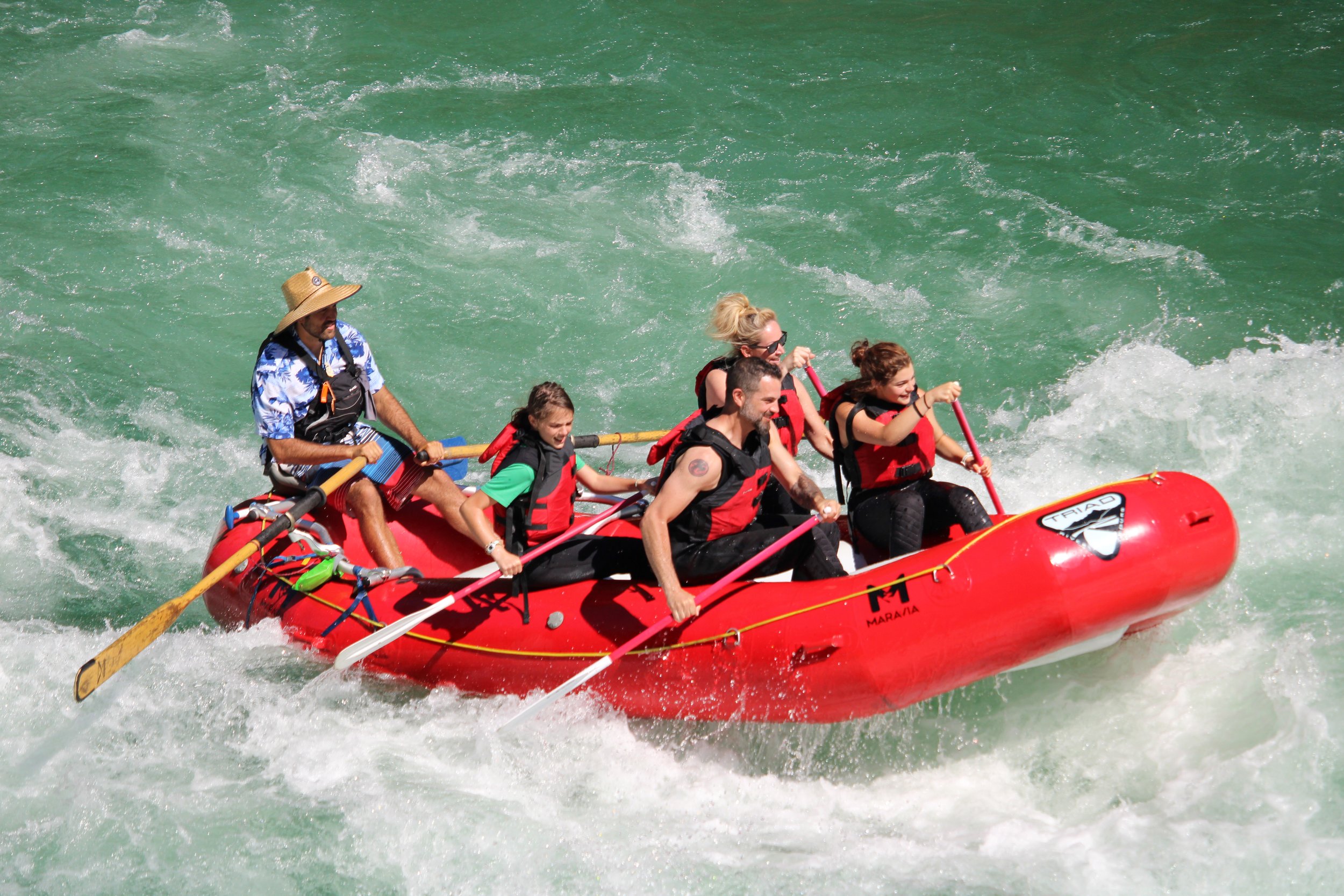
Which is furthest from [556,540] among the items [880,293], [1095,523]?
[880,293]

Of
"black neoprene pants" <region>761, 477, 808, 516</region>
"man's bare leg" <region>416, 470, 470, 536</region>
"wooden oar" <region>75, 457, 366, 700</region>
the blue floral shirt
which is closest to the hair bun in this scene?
"black neoprene pants" <region>761, 477, 808, 516</region>

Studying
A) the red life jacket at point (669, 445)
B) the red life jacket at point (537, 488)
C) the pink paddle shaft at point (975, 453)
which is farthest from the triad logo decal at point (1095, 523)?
the red life jacket at point (537, 488)

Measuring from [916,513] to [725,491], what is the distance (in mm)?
838

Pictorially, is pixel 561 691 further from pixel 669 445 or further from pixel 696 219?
pixel 696 219

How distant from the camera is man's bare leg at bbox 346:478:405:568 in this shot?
5227 millimetres

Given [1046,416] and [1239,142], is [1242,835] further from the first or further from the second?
[1239,142]

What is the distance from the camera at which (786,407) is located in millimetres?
4688

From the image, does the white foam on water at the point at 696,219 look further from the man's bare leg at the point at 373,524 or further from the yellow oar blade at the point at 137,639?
the yellow oar blade at the point at 137,639

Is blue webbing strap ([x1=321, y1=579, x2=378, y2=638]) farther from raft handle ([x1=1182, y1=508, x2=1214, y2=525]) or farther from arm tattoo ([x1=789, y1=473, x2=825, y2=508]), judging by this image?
raft handle ([x1=1182, y1=508, x2=1214, y2=525])

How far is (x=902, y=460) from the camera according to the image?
4496 mm

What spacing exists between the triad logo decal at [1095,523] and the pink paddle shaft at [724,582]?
856 mm

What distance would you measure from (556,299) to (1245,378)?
457 centimetres

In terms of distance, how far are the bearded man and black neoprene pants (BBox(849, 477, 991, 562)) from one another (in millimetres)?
179

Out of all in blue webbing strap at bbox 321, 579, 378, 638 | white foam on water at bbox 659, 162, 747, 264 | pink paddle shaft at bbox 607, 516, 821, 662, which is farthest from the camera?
white foam on water at bbox 659, 162, 747, 264
